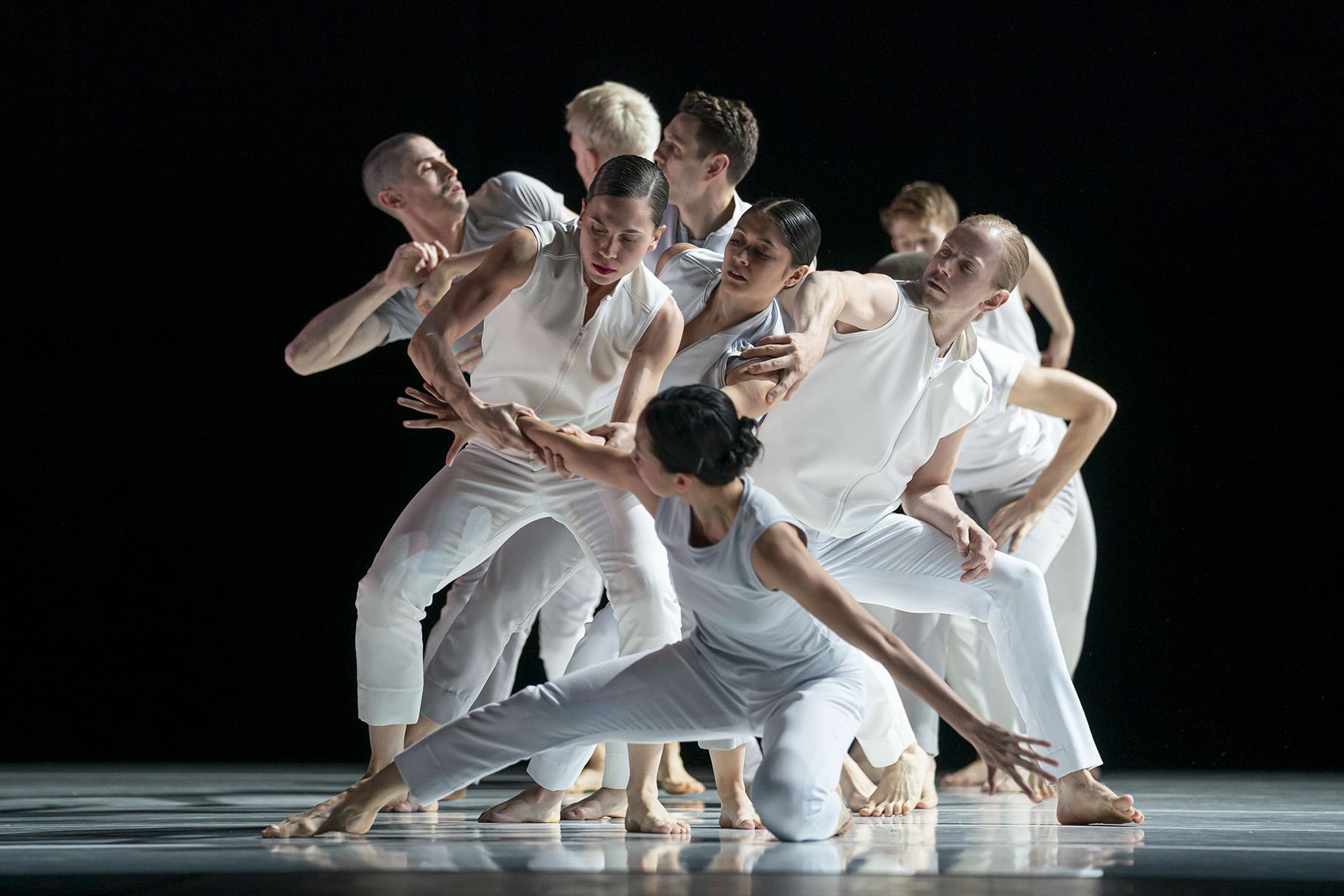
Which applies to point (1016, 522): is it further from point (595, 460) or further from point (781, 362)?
point (595, 460)

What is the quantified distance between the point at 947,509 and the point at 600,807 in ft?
2.85

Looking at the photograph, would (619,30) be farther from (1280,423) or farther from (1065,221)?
(1280,423)

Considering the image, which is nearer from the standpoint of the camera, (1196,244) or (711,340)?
(711,340)

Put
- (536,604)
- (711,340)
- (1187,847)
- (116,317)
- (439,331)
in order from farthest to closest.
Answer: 1. (116,317)
2. (536,604)
3. (711,340)
4. (439,331)
5. (1187,847)

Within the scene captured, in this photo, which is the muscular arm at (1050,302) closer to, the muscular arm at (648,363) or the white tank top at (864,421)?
the white tank top at (864,421)

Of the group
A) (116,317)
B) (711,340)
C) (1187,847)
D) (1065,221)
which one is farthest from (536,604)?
(1065,221)

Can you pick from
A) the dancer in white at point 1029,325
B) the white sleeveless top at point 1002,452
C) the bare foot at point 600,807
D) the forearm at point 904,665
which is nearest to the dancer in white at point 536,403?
the bare foot at point 600,807

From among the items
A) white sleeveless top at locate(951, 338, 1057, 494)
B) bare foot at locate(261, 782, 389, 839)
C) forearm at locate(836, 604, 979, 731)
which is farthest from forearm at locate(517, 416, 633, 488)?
white sleeveless top at locate(951, 338, 1057, 494)

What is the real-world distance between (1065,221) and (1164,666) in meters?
1.48

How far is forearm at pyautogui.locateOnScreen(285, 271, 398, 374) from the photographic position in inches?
127

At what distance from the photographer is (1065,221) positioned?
4977 millimetres

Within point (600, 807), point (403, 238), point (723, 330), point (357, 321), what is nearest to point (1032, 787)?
point (600, 807)

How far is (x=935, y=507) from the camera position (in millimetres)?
2953

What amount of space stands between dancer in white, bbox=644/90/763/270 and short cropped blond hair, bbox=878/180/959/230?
835 millimetres
